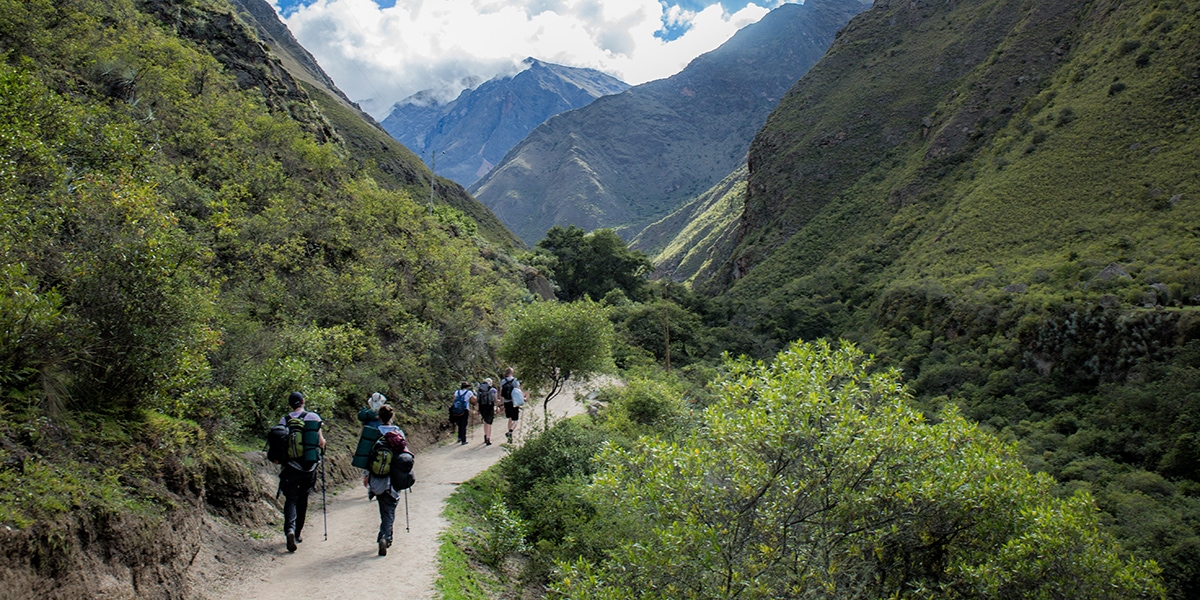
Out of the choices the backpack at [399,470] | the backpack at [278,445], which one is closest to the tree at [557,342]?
the backpack at [399,470]

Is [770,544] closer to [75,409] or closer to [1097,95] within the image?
[75,409]

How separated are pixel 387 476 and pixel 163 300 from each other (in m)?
3.78

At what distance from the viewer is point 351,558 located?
28.2ft

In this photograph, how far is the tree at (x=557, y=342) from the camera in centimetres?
1903

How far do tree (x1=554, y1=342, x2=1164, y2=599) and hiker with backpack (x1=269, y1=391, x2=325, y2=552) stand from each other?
155 inches

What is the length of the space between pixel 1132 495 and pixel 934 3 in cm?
Result: 8263

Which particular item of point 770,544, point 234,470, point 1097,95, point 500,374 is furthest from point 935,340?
point 234,470

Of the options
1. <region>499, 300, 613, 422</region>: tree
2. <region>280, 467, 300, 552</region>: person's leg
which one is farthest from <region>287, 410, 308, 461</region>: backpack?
<region>499, 300, 613, 422</region>: tree

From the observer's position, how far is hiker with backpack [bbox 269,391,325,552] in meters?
8.47

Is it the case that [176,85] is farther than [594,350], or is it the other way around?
[176,85]

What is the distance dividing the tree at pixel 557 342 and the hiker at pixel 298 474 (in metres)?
10.5

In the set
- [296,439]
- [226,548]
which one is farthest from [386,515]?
[226,548]

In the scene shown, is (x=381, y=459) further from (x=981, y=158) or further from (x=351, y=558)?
(x=981, y=158)

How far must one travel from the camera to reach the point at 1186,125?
1599 inches
